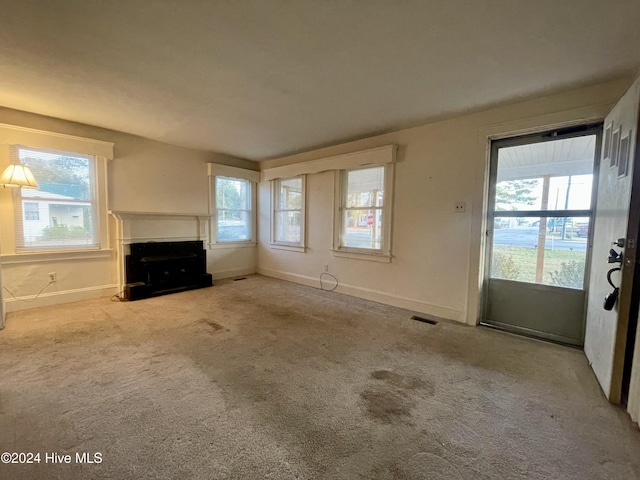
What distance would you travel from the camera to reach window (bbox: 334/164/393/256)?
12.7 ft

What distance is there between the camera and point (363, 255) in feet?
13.6

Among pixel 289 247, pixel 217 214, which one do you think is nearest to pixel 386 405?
pixel 289 247

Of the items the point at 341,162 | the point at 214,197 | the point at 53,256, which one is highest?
the point at 341,162

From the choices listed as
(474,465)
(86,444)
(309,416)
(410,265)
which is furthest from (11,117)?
(474,465)

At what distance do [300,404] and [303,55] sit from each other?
2433 millimetres

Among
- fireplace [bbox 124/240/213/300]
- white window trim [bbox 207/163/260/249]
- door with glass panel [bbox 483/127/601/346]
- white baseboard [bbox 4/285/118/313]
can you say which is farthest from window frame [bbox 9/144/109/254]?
door with glass panel [bbox 483/127/601/346]

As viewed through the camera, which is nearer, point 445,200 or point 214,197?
point 445,200

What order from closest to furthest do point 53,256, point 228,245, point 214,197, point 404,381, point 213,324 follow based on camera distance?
1. point 404,381
2. point 213,324
3. point 53,256
4. point 214,197
5. point 228,245

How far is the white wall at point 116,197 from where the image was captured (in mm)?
3366

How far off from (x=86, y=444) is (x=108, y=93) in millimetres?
2943

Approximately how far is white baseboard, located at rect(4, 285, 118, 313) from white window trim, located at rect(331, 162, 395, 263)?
3.39 meters

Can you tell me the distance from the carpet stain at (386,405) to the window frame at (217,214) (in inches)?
164

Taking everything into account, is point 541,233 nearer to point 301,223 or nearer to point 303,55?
point 303,55

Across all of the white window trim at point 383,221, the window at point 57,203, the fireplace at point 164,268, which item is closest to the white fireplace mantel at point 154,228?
the fireplace at point 164,268
